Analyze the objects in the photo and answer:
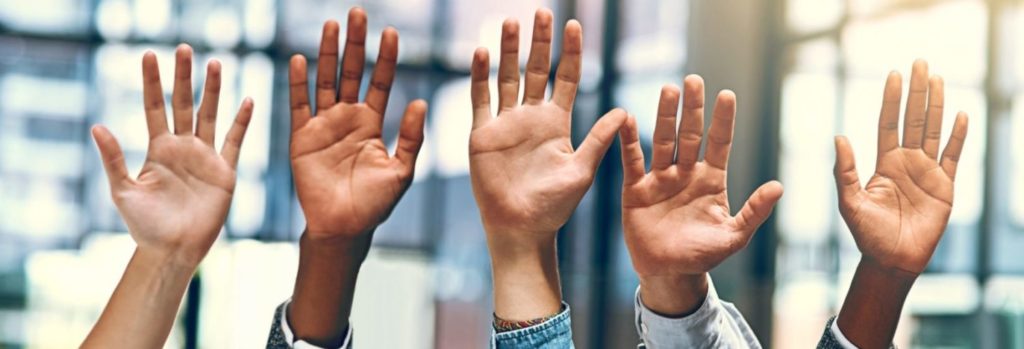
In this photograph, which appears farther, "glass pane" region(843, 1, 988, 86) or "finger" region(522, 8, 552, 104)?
"glass pane" region(843, 1, 988, 86)

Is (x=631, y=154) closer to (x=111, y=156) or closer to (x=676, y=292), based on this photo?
(x=676, y=292)

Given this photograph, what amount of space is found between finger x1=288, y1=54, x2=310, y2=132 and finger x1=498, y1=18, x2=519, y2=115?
221 mm

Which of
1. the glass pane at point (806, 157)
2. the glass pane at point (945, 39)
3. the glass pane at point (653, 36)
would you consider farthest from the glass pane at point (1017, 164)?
the glass pane at point (653, 36)

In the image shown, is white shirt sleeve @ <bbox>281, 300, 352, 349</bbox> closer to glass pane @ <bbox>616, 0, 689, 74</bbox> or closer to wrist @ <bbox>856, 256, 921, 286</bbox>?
wrist @ <bbox>856, 256, 921, 286</bbox>

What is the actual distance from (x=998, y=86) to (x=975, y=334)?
0.90m

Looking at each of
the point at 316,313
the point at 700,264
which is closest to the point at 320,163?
the point at 316,313

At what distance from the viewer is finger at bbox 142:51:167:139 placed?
1.21 metres

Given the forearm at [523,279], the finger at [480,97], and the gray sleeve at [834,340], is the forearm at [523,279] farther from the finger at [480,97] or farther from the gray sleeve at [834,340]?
the gray sleeve at [834,340]

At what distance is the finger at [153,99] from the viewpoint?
1207 mm

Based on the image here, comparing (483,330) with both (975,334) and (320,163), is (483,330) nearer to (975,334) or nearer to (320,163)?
(975,334)

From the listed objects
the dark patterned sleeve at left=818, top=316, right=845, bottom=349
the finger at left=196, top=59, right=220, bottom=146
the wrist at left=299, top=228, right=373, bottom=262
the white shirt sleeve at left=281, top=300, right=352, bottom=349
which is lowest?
the dark patterned sleeve at left=818, top=316, right=845, bottom=349

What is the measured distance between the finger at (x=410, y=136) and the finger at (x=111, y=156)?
311 mm

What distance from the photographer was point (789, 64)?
4.19 meters

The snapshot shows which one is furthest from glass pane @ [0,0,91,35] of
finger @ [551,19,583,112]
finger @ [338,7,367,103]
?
finger @ [551,19,583,112]
